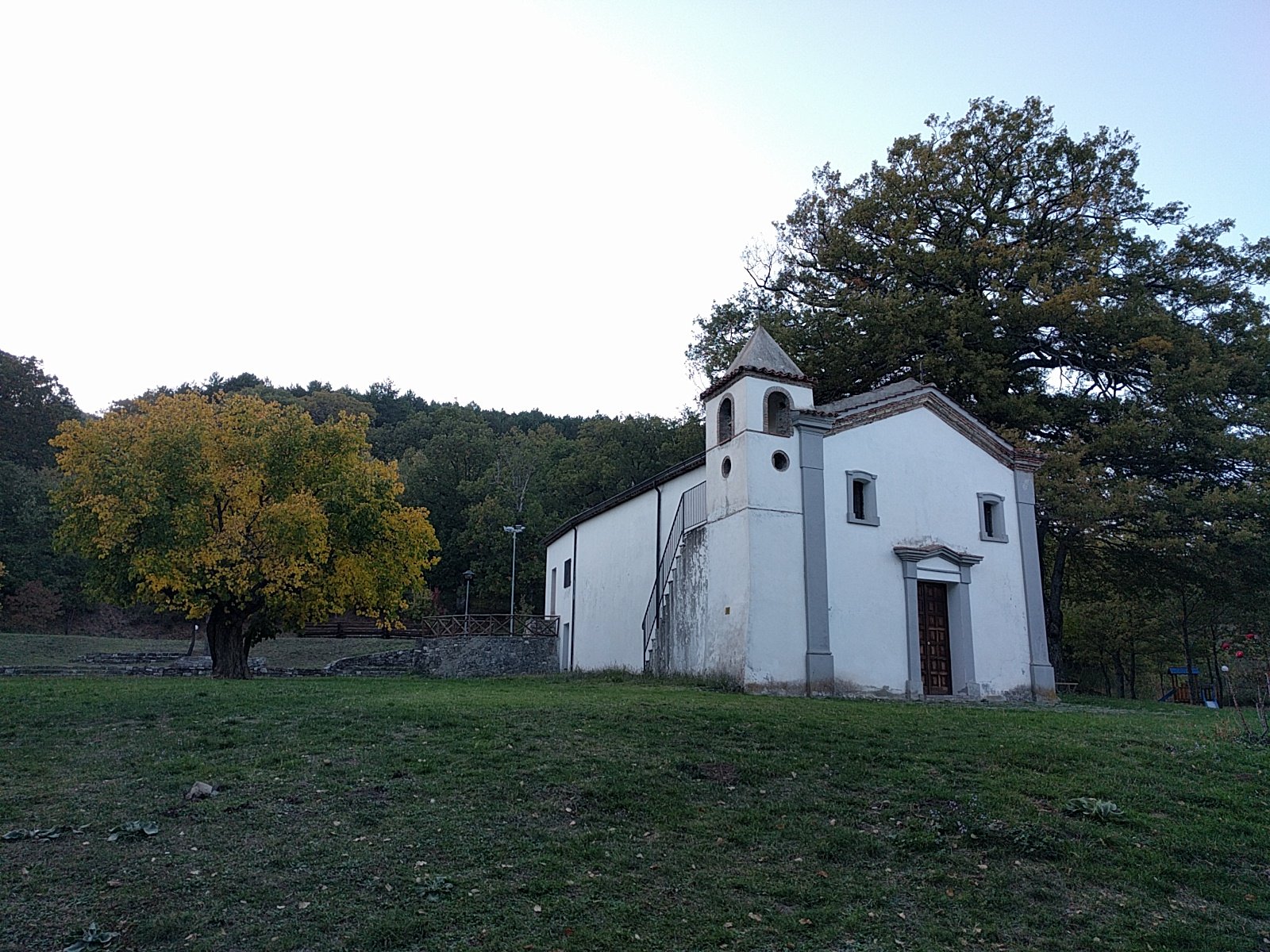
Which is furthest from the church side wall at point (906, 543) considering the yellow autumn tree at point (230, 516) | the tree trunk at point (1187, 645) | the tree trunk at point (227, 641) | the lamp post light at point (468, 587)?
the lamp post light at point (468, 587)

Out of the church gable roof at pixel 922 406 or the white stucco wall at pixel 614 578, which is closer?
the church gable roof at pixel 922 406

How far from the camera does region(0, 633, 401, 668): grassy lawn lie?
1254 inches

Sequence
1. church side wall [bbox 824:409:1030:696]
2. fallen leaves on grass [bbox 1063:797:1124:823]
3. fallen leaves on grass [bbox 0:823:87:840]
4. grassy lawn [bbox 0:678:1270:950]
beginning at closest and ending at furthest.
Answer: grassy lawn [bbox 0:678:1270:950], fallen leaves on grass [bbox 0:823:87:840], fallen leaves on grass [bbox 1063:797:1124:823], church side wall [bbox 824:409:1030:696]

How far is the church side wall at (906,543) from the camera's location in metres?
18.6

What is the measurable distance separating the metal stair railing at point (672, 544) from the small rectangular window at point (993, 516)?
6.66m

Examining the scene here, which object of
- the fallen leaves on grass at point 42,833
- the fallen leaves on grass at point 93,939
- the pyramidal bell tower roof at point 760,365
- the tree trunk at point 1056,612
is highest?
the pyramidal bell tower roof at point 760,365

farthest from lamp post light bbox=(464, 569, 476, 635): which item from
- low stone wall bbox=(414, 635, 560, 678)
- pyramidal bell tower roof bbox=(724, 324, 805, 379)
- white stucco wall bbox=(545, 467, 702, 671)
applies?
pyramidal bell tower roof bbox=(724, 324, 805, 379)

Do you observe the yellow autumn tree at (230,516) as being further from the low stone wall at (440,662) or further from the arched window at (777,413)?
A: the arched window at (777,413)

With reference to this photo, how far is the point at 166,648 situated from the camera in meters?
38.7

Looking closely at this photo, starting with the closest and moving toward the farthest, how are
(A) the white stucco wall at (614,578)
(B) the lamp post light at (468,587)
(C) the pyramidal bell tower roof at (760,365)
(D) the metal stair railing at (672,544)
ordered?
(C) the pyramidal bell tower roof at (760,365)
(D) the metal stair railing at (672,544)
(A) the white stucco wall at (614,578)
(B) the lamp post light at (468,587)

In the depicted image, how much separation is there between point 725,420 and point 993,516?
722 cm

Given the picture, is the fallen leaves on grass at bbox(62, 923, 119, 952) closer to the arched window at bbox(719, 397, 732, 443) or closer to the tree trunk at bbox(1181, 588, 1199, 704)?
the arched window at bbox(719, 397, 732, 443)

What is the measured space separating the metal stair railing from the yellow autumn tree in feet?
20.9

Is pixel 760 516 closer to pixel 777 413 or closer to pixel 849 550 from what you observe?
pixel 849 550
